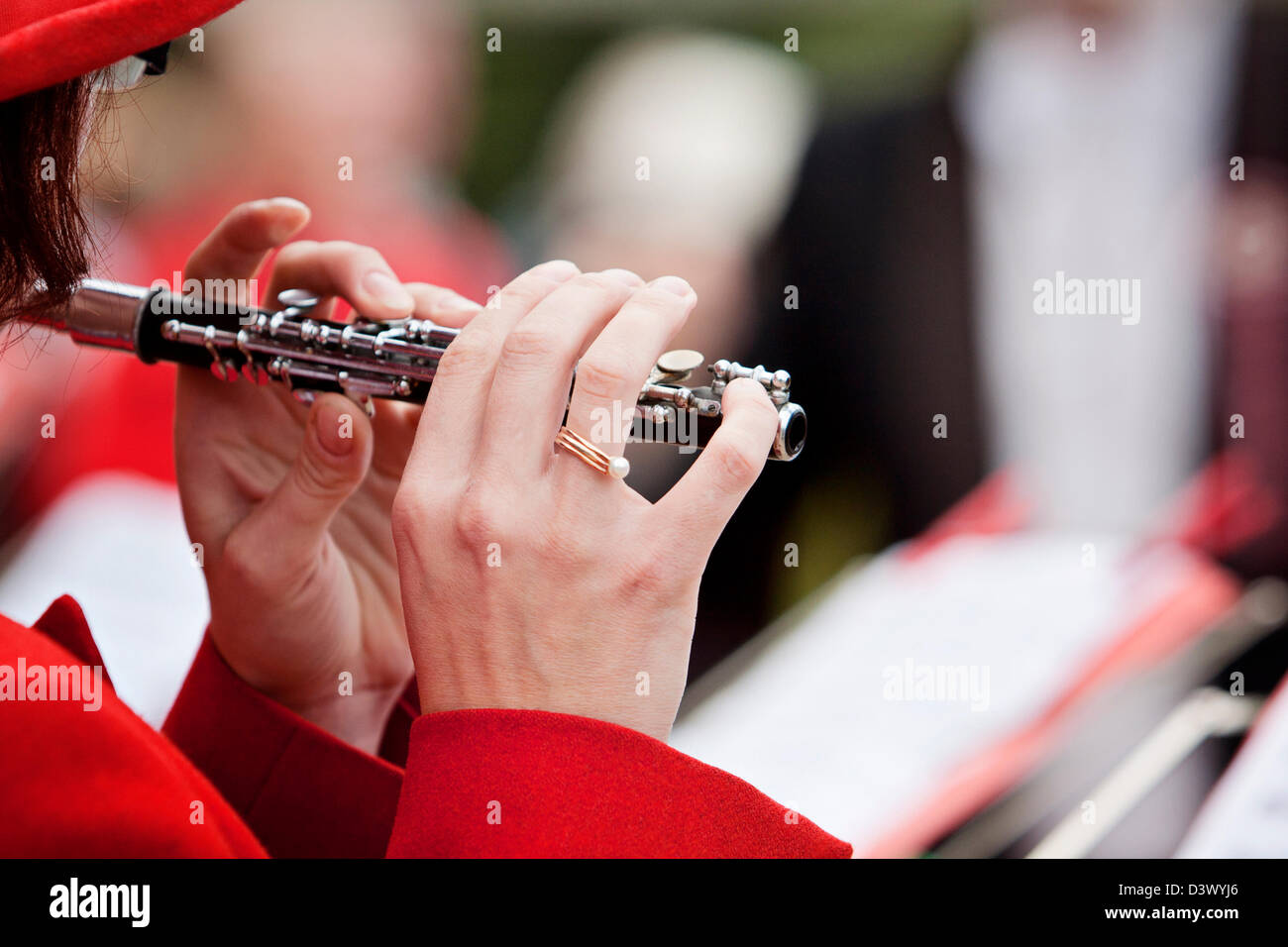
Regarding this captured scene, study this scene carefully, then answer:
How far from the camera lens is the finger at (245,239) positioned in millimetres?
749

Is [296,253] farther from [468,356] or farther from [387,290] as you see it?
[468,356]

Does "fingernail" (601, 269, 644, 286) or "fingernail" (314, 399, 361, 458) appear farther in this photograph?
"fingernail" (314, 399, 361, 458)

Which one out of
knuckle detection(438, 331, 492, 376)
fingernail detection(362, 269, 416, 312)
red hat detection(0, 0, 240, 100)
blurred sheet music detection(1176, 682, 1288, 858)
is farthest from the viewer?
blurred sheet music detection(1176, 682, 1288, 858)

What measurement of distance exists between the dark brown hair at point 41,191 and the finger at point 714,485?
14.1 inches

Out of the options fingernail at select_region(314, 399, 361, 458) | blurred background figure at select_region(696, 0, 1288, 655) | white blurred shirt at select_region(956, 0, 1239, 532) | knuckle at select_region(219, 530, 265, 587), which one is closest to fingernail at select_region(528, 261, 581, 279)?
fingernail at select_region(314, 399, 361, 458)

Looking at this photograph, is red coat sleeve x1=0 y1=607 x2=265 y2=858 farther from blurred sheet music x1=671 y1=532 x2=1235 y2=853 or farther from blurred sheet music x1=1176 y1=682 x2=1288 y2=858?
blurred sheet music x1=1176 y1=682 x2=1288 y2=858

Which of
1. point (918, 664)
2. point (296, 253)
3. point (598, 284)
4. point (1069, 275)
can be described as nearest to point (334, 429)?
point (296, 253)

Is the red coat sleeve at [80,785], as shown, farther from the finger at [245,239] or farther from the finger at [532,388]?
the finger at [245,239]

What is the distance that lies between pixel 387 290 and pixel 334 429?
0.11 metres

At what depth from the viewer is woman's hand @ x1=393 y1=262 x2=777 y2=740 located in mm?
455

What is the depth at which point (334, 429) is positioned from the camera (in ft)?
2.29

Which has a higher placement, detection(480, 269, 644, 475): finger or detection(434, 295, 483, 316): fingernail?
detection(434, 295, 483, 316): fingernail
